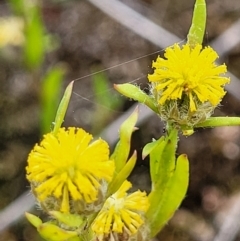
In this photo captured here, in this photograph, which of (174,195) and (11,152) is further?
(11,152)

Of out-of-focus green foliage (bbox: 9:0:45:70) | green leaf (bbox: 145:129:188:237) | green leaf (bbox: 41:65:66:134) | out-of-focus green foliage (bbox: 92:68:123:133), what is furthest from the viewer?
out-of-focus green foliage (bbox: 92:68:123:133)

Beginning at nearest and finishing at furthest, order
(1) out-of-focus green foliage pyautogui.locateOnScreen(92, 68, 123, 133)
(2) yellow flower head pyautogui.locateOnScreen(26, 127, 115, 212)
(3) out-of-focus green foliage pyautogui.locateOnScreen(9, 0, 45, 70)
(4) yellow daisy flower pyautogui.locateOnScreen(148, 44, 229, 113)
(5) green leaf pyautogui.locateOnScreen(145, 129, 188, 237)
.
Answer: (2) yellow flower head pyautogui.locateOnScreen(26, 127, 115, 212) → (4) yellow daisy flower pyautogui.locateOnScreen(148, 44, 229, 113) → (5) green leaf pyautogui.locateOnScreen(145, 129, 188, 237) → (3) out-of-focus green foliage pyautogui.locateOnScreen(9, 0, 45, 70) → (1) out-of-focus green foliage pyautogui.locateOnScreen(92, 68, 123, 133)

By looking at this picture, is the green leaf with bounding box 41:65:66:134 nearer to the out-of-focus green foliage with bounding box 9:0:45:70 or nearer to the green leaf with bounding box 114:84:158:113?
the out-of-focus green foliage with bounding box 9:0:45:70

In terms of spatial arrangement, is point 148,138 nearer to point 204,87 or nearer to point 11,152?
point 11,152

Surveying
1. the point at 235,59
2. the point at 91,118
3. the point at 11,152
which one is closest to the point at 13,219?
the point at 11,152

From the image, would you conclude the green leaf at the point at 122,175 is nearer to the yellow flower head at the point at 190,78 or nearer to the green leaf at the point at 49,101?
the yellow flower head at the point at 190,78

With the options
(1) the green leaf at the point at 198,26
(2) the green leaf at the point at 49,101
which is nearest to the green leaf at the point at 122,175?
(1) the green leaf at the point at 198,26

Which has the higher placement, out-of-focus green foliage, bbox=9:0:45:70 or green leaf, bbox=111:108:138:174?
out-of-focus green foliage, bbox=9:0:45:70

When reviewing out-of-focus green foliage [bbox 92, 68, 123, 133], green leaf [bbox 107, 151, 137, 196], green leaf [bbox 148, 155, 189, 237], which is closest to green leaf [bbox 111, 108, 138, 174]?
green leaf [bbox 107, 151, 137, 196]

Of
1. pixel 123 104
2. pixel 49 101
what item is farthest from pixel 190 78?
pixel 123 104
